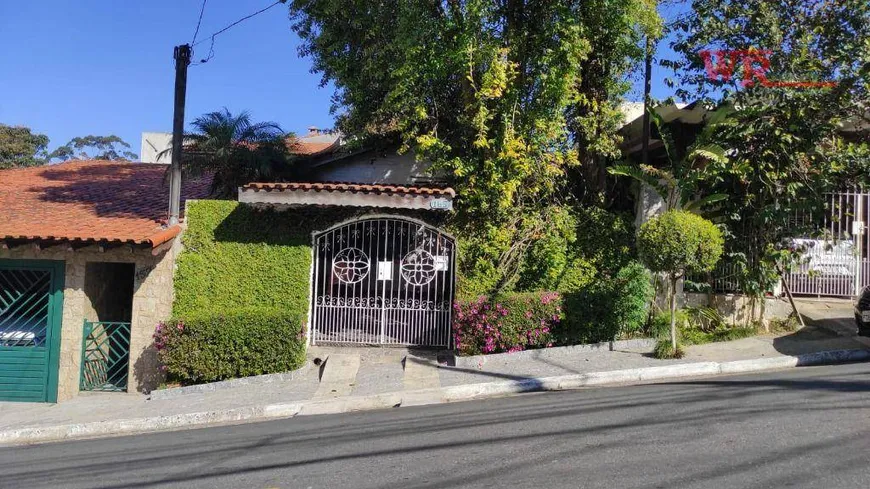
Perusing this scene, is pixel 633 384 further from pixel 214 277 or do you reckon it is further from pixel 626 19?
pixel 214 277

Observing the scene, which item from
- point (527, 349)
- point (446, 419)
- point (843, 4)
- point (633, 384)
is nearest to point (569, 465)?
point (446, 419)

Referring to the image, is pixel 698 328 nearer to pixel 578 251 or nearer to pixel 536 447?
pixel 578 251

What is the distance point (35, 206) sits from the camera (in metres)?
11.7

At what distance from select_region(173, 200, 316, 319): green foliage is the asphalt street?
3434 millimetres

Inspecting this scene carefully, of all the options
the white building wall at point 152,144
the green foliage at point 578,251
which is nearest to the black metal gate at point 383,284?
the green foliage at point 578,251

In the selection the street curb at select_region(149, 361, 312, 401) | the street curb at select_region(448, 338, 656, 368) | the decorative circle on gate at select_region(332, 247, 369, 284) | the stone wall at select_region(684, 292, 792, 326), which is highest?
the decorative circle on gate at select_region(332, 247, 369, 284)

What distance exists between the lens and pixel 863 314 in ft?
30.3

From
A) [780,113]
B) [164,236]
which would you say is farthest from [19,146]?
[780,113]

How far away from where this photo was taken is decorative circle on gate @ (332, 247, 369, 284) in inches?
432

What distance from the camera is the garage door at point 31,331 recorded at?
10109 millimetres

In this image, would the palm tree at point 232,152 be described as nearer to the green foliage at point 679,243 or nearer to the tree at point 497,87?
the tree at point 497,87

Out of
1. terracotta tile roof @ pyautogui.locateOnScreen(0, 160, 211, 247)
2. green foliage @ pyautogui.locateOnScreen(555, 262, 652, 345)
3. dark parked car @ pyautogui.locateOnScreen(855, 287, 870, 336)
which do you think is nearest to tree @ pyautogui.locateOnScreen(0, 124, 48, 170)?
terracotta tile roof @ pyautogui.locateOnScreen(0, 160, 211, 247)

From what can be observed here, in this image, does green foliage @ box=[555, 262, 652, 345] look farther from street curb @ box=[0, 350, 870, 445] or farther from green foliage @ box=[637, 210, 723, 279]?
street curb @ box=[0, 350, 870, 445]

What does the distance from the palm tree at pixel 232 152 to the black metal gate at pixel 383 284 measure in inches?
106
